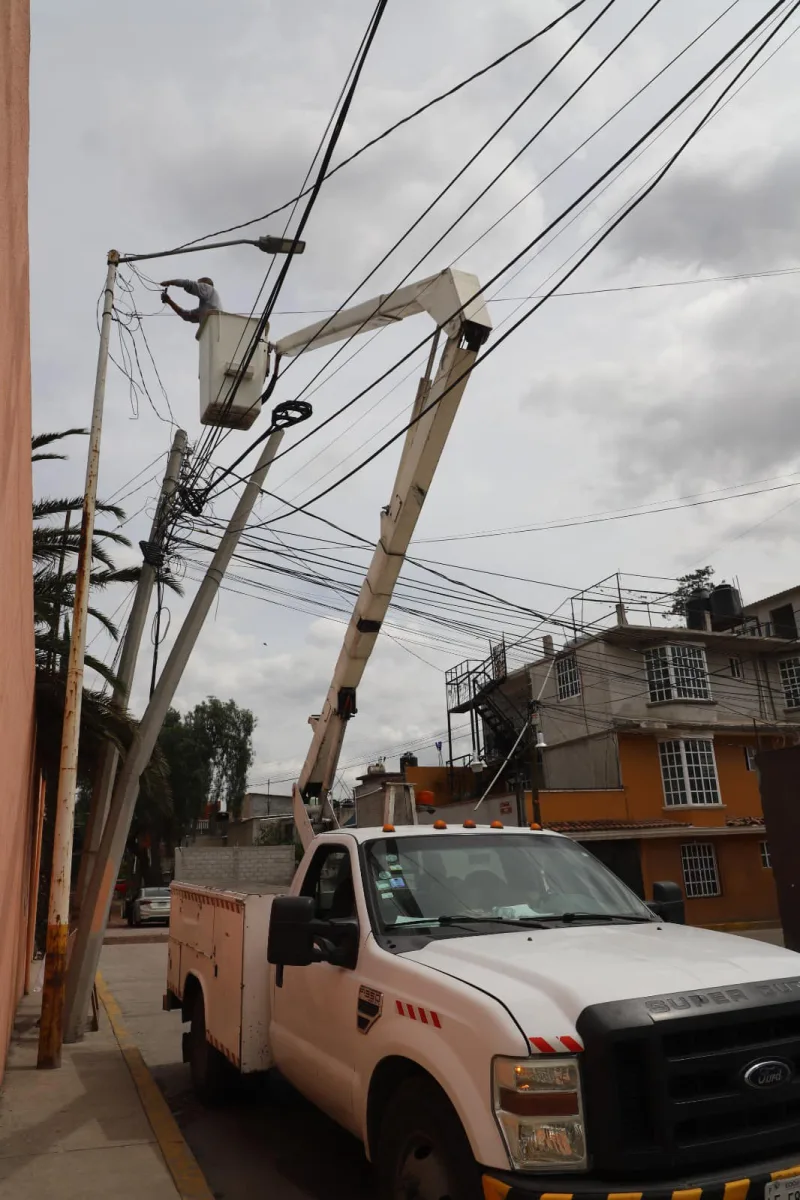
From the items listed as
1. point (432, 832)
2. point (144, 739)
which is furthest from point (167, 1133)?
point (144, 739)

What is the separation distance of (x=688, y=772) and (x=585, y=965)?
2527 centimetres

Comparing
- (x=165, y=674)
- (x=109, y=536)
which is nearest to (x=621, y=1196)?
(x=165, y=674)

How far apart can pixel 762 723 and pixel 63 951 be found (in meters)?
25.1

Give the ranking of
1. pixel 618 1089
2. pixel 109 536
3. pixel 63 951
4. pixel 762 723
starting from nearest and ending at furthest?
pixel 618 1089, pixel 63 951, pixel 109 536, pixel 762 723

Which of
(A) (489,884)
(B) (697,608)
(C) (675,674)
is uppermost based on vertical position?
(B) (697,608)

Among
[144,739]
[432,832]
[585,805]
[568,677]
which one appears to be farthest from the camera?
[568,677]

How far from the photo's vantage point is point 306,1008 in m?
4.84

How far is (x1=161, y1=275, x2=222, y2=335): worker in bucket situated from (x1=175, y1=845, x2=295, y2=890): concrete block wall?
6048mm

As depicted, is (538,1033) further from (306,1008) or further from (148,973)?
(148,973)

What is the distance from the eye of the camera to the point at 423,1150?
3459 mm

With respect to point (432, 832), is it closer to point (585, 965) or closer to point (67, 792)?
point (585, 965)

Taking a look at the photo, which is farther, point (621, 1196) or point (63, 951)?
point (63, 951)

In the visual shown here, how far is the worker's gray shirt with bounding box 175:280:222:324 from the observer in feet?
33.7

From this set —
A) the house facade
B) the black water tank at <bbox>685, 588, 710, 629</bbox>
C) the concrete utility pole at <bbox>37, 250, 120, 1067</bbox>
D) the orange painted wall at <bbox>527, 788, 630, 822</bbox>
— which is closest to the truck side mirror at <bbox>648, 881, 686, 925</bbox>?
the concrete utility pole at <bbox>37, 250, 120, 1067</bbox>
